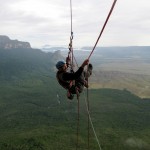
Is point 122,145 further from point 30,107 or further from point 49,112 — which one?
point 30,107

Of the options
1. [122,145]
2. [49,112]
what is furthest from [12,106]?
[122,145]

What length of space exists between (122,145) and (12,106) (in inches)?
2309

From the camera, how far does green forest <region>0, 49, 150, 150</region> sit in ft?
292

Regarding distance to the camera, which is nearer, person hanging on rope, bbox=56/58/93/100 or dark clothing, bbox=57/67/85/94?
dark clothing, bbox=57/67/85/94

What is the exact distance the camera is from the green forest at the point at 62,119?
88875 millimetres

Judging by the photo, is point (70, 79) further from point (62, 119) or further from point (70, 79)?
point (62, 119)

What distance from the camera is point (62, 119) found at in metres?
118

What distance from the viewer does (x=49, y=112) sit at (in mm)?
129500

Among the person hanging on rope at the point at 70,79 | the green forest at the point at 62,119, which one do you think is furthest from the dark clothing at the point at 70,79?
the green forest at the point at 62,119

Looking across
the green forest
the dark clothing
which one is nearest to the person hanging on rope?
the dark clothing

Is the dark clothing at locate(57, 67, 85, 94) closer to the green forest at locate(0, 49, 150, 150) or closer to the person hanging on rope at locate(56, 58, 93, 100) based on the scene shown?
the person hanging on rope at locate(56, 58, 93, 100)

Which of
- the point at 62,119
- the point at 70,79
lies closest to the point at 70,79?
the point at 70,79

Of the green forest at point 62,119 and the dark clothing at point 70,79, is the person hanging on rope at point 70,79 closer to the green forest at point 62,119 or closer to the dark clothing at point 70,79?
the dark clothing at point 70,79

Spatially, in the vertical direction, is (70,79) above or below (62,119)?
above
